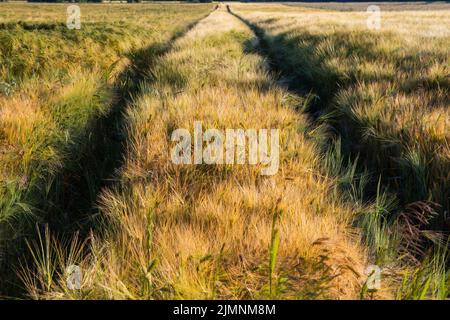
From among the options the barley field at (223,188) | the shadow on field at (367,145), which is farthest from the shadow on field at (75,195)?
the shadow on field at (367,145)

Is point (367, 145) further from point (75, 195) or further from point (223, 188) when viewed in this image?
point (75, 195)

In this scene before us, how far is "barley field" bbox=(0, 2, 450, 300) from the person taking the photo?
1.52m

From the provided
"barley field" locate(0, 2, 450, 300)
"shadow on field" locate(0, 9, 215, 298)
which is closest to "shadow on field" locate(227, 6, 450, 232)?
"barley field" locate(0, 2, 450, 300)

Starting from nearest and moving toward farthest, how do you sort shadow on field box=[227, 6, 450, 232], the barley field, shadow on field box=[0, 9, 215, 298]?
the barley field, shadow on field box=[0, 9, 215, 298], shadow on field box=[227, 6, 450, 232]

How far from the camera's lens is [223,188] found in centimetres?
224

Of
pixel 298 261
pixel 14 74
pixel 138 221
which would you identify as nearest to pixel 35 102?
pixel 14 74

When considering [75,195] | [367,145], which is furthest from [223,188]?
[367,145]

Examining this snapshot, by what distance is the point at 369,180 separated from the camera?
3143 millimetres

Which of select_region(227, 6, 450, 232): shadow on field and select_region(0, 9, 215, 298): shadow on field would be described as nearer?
select_region(0, 9, 215, 298): shadow on field

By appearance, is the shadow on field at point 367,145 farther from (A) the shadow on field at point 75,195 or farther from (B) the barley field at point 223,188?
(A) the shadow on field at point 75,195

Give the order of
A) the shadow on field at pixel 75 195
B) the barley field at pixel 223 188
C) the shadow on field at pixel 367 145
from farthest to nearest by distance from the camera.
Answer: the shadow on field at pixel 367 145
the shadow on field at pixel 75 195
the barley field at pixel 223 188

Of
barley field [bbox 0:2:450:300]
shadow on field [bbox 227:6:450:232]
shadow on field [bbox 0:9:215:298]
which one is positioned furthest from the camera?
shadow on field [bbox 227:6:450:232]

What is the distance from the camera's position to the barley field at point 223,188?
4.97 ft

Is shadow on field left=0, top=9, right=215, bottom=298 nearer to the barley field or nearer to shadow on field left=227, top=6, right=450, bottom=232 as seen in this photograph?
the barley field
